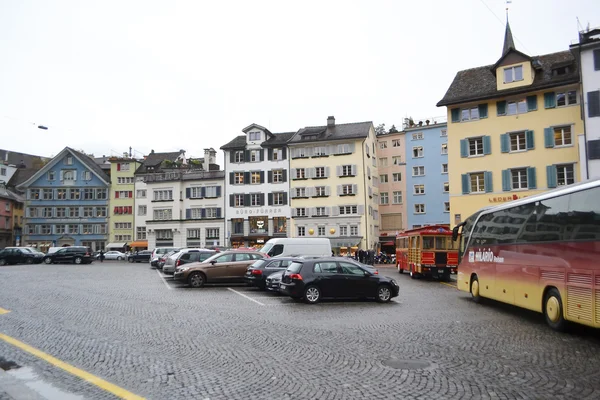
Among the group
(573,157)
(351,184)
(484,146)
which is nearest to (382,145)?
(351,184)

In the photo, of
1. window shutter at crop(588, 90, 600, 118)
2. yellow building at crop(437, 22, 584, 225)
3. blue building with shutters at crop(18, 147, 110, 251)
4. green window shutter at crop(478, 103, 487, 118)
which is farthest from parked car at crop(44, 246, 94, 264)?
window shutter at crop(588, 90, 600, 118)

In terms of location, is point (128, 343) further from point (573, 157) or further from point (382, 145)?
point (382, 145)

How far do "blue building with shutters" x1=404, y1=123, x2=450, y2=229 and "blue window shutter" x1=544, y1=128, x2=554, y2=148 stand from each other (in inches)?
948

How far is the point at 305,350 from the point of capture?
9312mm

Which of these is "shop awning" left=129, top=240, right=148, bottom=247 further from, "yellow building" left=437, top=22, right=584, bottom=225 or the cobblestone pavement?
the cobblestone pavement

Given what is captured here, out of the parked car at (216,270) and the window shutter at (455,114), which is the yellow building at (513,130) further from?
the parked car at (216,270)

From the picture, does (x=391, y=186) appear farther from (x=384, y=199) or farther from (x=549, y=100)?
(x=549, y=100)

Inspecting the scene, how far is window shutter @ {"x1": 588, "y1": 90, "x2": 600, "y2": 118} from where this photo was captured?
33.4 meters

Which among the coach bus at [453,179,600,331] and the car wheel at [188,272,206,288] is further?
the car wheel at [188,272,206,288]

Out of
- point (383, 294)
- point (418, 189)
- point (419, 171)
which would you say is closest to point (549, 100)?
point (419, 171)

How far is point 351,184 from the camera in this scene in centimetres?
6081

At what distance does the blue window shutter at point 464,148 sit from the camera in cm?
4212

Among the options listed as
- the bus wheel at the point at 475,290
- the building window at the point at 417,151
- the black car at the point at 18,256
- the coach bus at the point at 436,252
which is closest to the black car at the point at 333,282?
the bus wheel at the point at 475,290

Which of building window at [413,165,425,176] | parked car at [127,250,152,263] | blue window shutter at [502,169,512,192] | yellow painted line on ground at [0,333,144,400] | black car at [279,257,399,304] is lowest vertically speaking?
parked car at [127,250,152,263]
